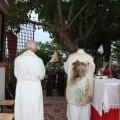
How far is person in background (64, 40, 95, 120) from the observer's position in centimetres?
543

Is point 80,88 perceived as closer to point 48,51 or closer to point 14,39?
point 14,39

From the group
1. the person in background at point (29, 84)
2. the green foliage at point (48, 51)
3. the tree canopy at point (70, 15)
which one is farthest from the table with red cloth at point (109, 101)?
the green foliage at point (48, 51)

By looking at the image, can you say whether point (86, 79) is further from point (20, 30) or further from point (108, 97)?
point (20, 30)

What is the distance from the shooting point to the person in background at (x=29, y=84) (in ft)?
15.5

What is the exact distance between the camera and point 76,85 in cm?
546

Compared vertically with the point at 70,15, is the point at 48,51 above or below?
below

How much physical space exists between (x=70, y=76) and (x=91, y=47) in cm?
1095

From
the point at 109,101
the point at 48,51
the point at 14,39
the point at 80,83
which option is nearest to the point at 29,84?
the point at 80,83

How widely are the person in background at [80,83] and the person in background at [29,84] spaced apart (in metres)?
0.82

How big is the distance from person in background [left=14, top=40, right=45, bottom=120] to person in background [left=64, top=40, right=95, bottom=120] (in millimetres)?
816

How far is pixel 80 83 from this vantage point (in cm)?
544

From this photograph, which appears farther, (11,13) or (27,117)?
(11,13)

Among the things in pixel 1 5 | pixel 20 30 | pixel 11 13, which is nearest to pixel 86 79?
pixel 1 5

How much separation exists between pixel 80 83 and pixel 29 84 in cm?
109
